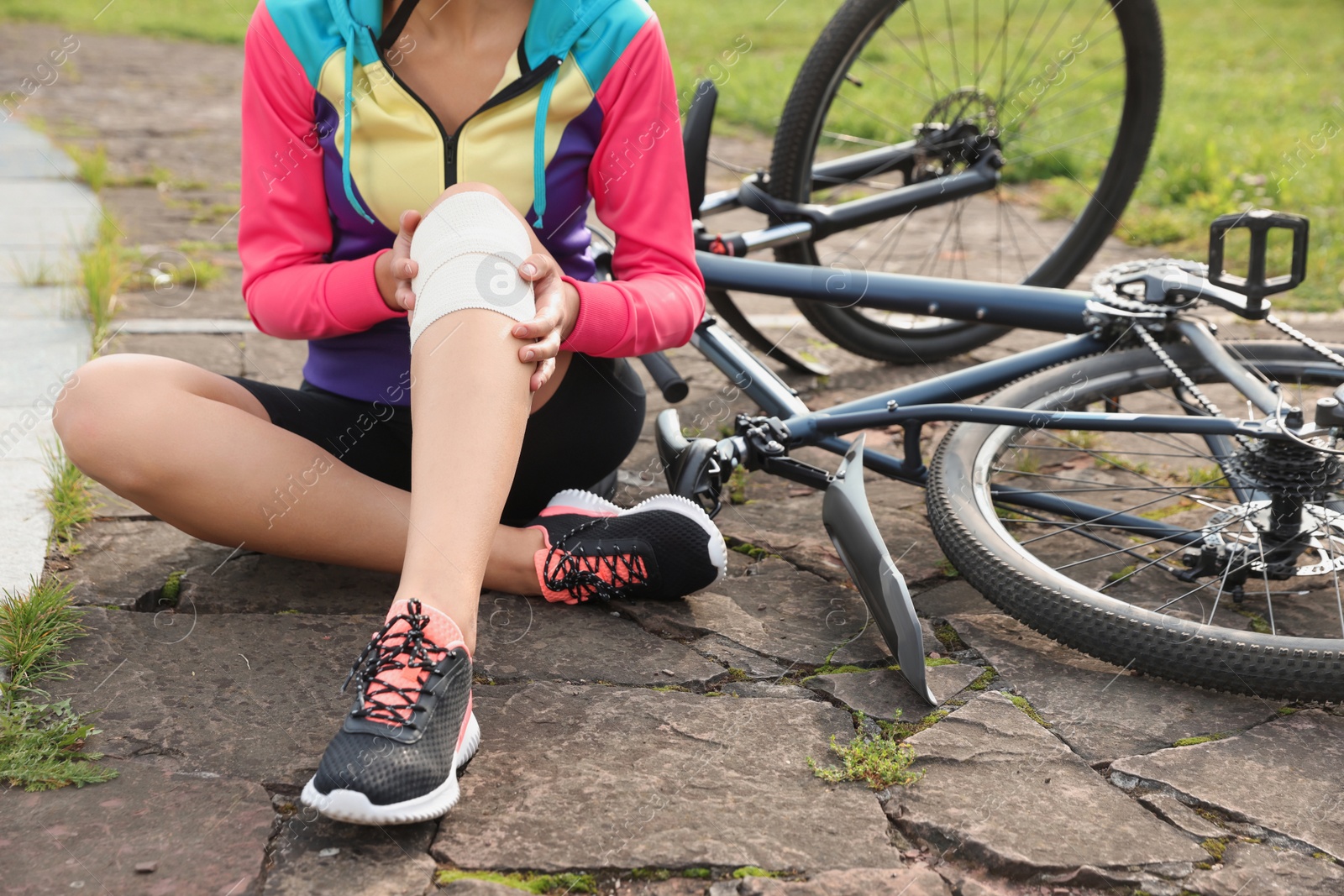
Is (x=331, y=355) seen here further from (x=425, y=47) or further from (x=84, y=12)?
(x=84, y=12)

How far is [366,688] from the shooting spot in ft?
3.95

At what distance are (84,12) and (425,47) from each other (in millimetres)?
9887

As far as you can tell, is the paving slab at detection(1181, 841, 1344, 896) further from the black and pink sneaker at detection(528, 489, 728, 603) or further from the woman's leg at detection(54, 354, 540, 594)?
the woman's leg at detection(54, 354, 540, 594)

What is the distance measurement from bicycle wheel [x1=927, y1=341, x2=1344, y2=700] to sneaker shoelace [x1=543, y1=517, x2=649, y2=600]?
41 centimetres

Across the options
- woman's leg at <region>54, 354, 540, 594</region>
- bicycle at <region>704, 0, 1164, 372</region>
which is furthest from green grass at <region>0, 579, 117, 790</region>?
bicycle at <region>704, 0, 1164, 372</region>

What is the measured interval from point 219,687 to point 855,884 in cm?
76

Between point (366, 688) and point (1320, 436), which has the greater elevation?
point (1320, 436)

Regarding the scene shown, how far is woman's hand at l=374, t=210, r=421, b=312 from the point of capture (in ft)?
4.58

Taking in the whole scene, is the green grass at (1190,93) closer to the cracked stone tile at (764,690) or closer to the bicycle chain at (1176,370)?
the bicycle chain at (1176,370)

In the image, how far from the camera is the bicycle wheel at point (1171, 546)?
1398mm

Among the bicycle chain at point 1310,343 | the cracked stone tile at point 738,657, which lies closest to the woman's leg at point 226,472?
the cracked stone tile at point 738,657

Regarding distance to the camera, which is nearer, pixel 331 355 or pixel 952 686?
pixel 952 686

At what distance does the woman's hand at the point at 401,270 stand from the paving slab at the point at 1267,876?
1.02 metres

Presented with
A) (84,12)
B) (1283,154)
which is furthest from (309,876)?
(84,12)
